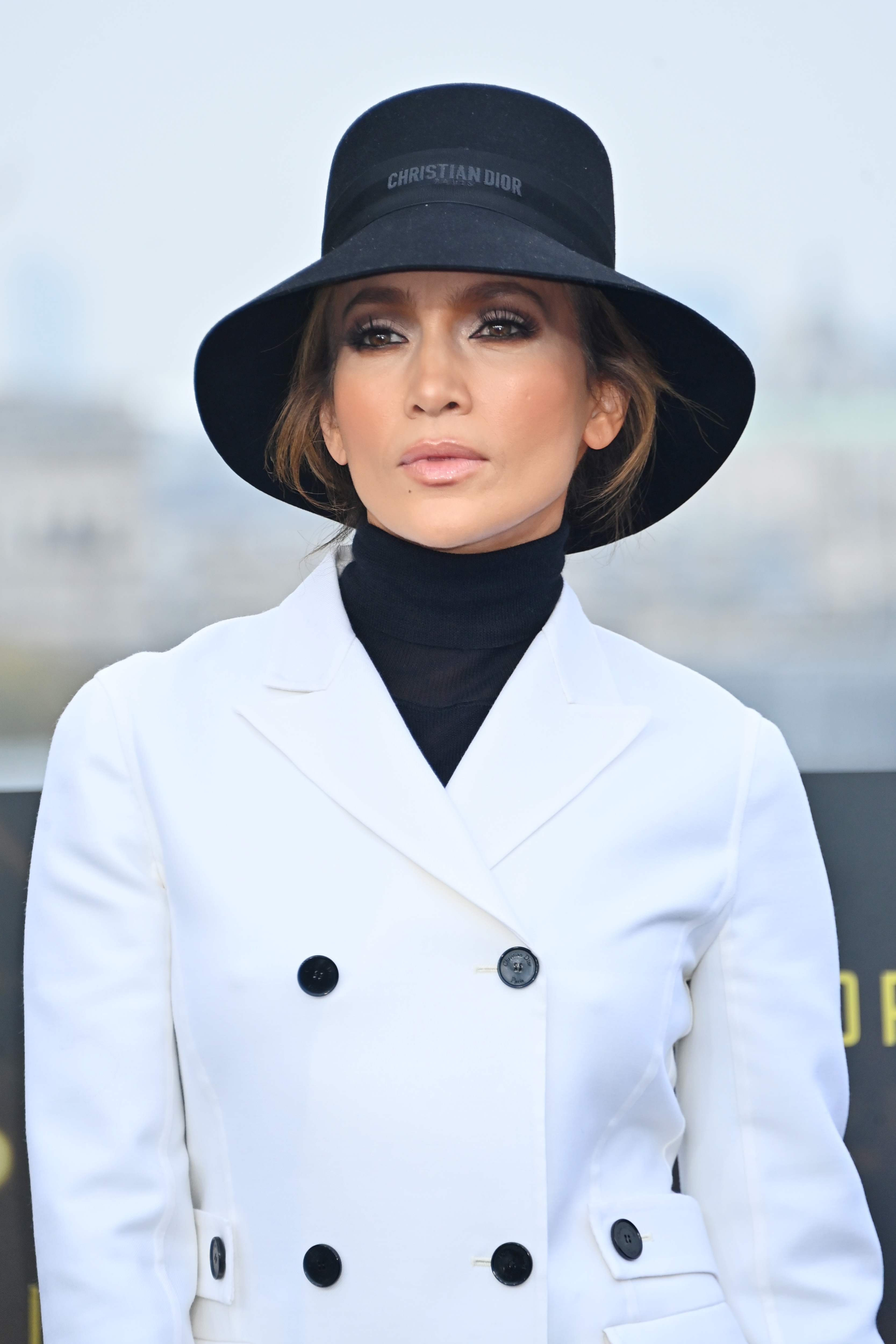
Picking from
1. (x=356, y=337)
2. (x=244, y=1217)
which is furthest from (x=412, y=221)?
(x=244, y=1217)

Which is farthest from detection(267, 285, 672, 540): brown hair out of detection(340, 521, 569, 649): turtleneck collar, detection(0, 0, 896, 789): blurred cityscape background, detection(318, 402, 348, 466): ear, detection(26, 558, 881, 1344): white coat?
detection(0, 0, 896, 789): blurred cityscape background

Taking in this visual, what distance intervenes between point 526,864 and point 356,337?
0.49 m

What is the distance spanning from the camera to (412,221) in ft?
3.70

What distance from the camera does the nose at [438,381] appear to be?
1.15 m

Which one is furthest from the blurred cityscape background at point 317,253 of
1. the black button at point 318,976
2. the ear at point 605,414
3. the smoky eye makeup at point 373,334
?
the black button at point 318,976

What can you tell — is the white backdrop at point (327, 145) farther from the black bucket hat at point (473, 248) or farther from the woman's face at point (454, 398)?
the woman's face at point (454, 398)

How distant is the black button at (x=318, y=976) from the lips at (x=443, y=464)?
1.34 ft

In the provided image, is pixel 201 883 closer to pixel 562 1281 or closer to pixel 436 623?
pixel 436 623

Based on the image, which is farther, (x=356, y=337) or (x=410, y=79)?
(x=410, y=79)

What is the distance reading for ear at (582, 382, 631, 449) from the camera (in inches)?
52.2

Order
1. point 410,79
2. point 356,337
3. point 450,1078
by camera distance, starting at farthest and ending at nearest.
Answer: point 410,79
point 356,337
point 450,1078

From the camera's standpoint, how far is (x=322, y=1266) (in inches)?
42.2

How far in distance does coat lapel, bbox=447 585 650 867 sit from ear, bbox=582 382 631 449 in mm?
175

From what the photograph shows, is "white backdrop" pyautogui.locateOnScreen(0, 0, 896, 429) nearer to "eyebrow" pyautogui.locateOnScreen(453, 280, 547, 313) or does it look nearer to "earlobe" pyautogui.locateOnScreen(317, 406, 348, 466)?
"earlobe" pyautogui.locateOnScreen(317, 406, 348, 466)
